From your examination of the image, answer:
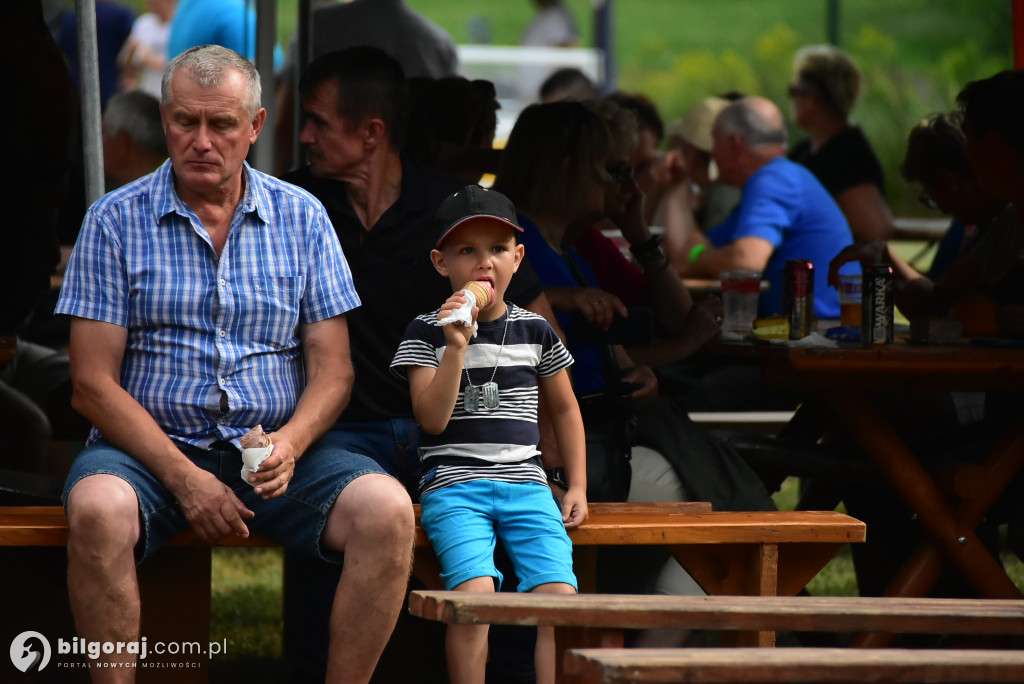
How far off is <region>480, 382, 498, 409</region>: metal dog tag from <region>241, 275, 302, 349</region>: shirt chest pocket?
49cm

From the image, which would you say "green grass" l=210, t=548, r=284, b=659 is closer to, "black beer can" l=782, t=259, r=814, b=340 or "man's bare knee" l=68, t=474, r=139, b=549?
"man's bare knee" l=68, t=474, r=139, b=549

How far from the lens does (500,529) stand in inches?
110

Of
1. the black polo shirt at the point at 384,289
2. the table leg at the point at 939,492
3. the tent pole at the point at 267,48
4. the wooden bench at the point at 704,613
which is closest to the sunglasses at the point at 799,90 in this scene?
the tent pole at the point at 267,48

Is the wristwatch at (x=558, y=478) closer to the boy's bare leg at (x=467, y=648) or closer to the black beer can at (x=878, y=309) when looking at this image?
the boy's bare leg at (x=467, y=648)

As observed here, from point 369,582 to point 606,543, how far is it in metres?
0.54

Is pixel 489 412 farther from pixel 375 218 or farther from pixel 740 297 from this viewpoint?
pixel 740 297

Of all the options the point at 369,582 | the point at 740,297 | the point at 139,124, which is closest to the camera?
the point at 369,582

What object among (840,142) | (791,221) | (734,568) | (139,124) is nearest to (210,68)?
(734,568)

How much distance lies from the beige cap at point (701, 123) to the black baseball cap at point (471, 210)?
4.43 meters

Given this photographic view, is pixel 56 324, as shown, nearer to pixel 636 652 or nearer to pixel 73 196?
pixel 73 196

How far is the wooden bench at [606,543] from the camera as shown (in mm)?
2871

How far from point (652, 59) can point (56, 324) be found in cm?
1536

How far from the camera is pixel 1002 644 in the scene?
3691 millimetres

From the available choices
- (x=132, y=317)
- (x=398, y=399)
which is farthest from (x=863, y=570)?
(x=132, y=317)
